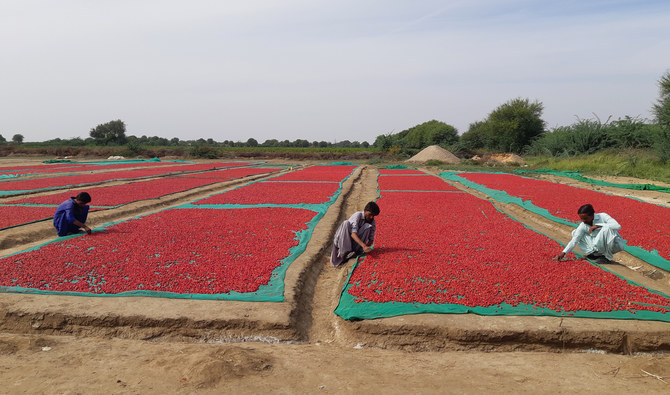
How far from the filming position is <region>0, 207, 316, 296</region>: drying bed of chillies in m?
4.96

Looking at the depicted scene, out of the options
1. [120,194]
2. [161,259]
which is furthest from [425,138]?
[161,259]

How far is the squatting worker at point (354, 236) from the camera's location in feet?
19.5

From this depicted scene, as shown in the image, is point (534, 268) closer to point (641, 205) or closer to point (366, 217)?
point (366, 217)

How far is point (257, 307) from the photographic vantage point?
14.7 feet

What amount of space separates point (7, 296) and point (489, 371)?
5.05 metres

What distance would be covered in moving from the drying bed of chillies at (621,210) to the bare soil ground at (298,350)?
3.74 m

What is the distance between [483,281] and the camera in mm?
5074

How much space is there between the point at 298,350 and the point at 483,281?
8.24 feet

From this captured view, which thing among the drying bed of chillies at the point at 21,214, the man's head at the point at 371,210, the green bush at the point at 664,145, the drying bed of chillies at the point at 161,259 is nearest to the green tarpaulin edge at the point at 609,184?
the green bush at the point at 664,145

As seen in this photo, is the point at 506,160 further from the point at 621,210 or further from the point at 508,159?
the point at 621,210

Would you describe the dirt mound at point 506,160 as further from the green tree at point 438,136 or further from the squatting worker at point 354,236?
the squatting worker at point 354,236

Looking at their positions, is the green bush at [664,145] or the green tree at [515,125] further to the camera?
the green tree at [515,125]

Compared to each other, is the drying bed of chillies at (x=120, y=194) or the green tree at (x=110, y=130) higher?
the green tree at (x=110, y=130)

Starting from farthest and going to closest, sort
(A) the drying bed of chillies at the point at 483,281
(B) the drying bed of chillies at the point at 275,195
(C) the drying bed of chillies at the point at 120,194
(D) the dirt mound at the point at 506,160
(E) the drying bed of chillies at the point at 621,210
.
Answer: (D) the dirt mound at the point at 506,160, (B) the drying bed of chillies at the point at 275,195, (C) the drying bed of chillies at the point at 120,194, (E) the drying bed of chillies at the point at 621,210, (A) the drying bed of chillies at the point at 483,281
